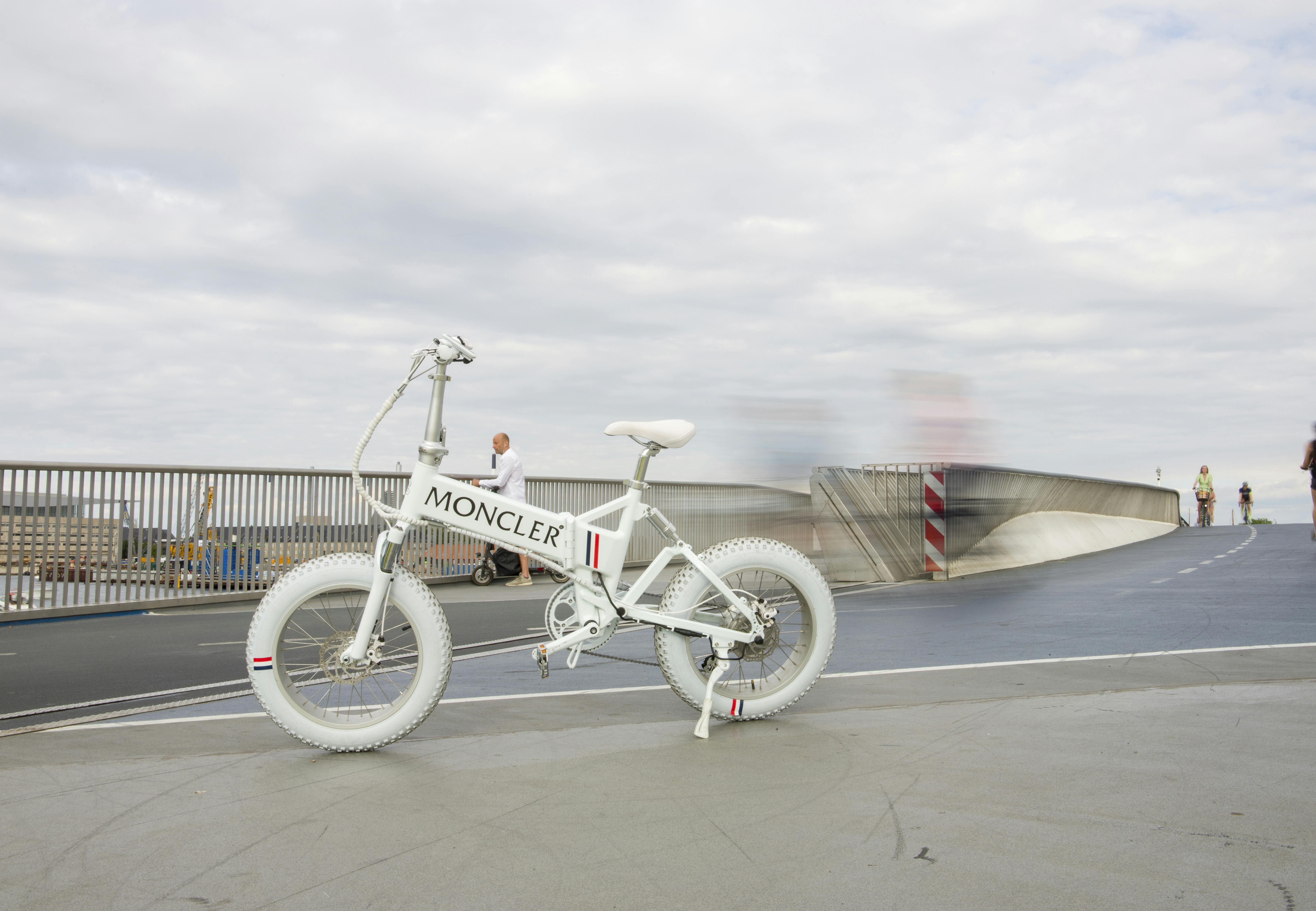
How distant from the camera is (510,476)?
1438 cm

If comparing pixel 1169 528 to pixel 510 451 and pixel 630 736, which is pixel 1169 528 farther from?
pixel 630 736

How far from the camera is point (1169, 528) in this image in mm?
32781

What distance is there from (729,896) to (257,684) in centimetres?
248

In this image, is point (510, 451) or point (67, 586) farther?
point (510, 451)

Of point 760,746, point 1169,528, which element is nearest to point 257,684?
point 760,746

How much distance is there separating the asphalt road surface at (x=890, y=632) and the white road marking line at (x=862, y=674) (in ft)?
0.40

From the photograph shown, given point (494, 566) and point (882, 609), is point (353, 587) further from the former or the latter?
point (494, 566)

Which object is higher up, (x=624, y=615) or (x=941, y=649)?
(x=624, y=615)

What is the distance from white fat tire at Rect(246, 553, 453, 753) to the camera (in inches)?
175

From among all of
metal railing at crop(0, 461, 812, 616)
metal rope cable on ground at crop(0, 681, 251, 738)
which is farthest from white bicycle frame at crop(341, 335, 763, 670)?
metal railing at crop(0, 461, 812, 616)

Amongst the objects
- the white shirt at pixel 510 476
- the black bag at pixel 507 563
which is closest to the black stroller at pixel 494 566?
the black bag at pixel 507 563

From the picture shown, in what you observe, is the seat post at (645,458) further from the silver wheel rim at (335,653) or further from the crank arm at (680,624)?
the silver wheel rim at (335,653)

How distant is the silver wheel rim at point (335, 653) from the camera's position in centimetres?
449

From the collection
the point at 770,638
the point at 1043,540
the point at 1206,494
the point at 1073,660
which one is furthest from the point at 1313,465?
the point at 1206,494
